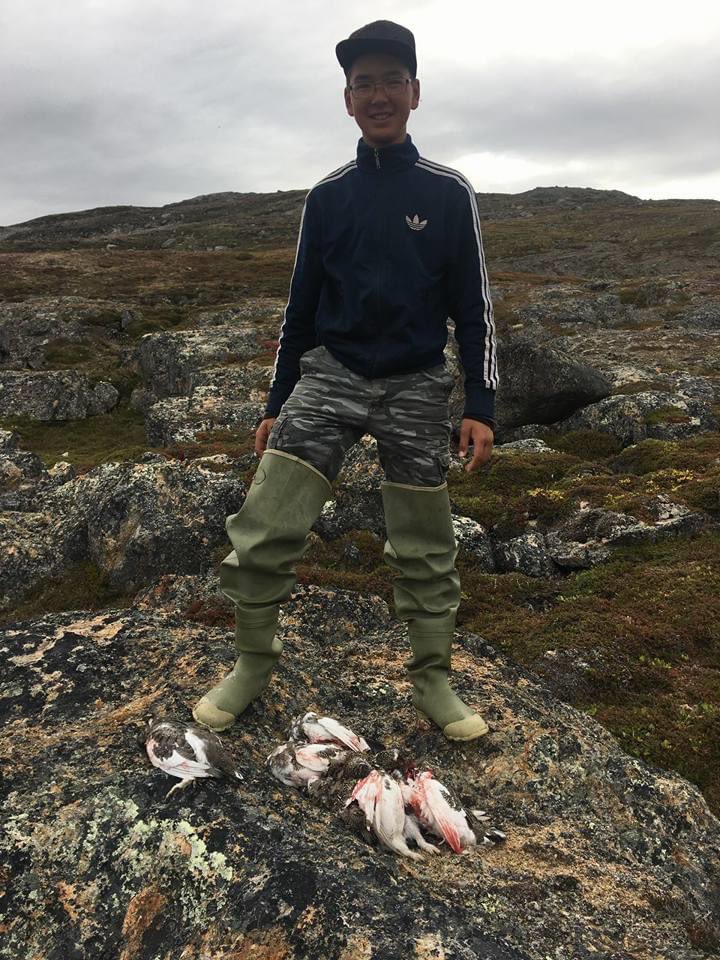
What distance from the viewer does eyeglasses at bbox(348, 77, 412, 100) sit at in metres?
4.99

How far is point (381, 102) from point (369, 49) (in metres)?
0.37

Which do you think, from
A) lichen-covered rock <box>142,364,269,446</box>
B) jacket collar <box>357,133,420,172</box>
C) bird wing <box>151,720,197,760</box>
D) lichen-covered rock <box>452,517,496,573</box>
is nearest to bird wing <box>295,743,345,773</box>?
bird wing <box>151,720,197,760</box>

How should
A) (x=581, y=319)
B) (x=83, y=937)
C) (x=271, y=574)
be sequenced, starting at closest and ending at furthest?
(x=83, y=937), (x=271, y=574), (x=581, y=319)

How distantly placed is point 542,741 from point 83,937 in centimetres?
403

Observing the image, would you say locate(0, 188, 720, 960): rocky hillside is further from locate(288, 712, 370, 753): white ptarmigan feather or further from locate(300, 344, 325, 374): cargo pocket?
locate(300, 344, 325, 374): cargo pocket

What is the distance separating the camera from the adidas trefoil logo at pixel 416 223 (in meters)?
5.16

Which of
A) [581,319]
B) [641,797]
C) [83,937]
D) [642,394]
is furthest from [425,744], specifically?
[581,319]

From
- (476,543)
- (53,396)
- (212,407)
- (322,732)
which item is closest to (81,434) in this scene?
(53,396)

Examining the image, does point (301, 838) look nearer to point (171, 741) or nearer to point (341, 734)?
point (341, 734)

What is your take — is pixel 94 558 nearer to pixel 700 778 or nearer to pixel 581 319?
pixel 700 778

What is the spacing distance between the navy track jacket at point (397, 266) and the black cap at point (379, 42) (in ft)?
2.08

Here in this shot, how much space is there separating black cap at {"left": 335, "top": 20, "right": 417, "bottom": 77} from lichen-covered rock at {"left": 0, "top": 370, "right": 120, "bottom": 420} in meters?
24.3

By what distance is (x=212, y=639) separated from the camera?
685 centimetres

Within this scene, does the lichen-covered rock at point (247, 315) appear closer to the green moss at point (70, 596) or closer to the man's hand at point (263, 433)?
the green moss at point (70, 596)
